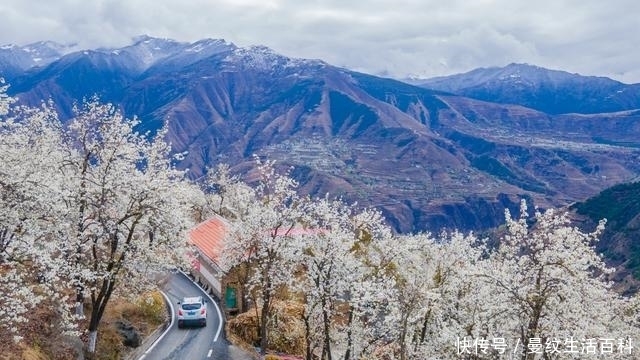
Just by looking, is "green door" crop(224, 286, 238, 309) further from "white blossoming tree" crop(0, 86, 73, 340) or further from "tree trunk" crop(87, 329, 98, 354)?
"white blossoming tree" crop(0, 86, 73, 340)

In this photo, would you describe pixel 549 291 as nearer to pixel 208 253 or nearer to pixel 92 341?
pixel 92 341

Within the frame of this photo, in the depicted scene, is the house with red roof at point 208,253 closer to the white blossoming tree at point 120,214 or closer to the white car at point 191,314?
the white car at point 191,314

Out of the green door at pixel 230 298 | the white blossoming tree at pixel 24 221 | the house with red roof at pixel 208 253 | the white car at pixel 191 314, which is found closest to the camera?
the white blossoming tree at pixel 24 221

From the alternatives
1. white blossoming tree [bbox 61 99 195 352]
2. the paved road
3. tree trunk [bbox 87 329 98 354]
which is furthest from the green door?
tree trunk [bbox 87 329 98 354]

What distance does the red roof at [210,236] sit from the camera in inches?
2713

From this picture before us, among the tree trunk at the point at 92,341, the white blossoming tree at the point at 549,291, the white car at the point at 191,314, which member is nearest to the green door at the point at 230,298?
the white car at the point at 191,314

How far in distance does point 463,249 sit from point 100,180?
23555 millimetres

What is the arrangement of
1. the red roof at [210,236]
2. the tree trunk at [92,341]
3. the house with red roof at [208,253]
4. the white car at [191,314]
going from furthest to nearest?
the red roof at [210,236] < the house with red roof at [208,253] < the white car at [191,314] < the tree trunk at [92,341]

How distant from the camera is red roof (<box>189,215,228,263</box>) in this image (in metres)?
68.9

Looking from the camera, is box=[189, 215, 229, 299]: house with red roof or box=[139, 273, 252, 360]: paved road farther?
box=[189, 215, 229, 299]: house with red roof

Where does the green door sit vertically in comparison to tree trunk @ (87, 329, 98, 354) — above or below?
below

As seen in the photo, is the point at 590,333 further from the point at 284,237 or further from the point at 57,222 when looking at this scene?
the point at 57,222

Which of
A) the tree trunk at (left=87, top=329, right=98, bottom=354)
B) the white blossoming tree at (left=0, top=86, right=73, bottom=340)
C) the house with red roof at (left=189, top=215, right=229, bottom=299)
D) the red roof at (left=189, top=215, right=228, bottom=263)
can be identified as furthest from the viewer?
the red roof at (left=189, top=215, right=228, bottom=263)

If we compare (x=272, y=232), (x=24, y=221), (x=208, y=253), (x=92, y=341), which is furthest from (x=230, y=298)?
(x=24, y=221)
